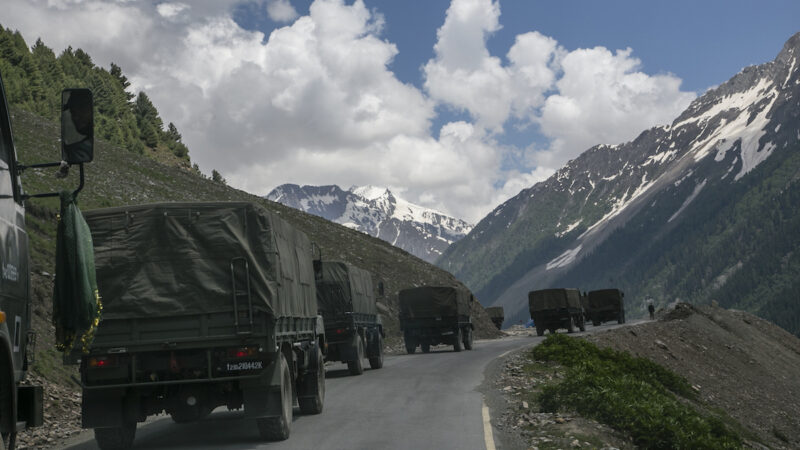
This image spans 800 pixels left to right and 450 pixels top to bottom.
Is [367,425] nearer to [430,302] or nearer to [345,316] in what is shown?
[345,316]

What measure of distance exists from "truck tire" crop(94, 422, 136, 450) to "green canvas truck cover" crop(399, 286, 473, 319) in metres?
27.0

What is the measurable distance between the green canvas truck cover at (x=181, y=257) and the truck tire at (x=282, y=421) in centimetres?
89

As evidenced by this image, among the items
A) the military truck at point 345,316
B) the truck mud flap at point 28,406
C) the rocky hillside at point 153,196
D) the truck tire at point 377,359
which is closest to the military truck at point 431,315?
the truck tire at point 377,359

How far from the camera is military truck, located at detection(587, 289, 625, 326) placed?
6644cm

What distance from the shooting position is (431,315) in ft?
126

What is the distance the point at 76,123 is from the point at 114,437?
20.8ft

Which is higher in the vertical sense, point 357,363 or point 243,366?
point 357,363

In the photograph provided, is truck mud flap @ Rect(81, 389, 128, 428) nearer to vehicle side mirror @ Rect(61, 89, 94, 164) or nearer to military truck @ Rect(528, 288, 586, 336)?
vehicle side mirror @ Rect(61, 89, 94, 164)

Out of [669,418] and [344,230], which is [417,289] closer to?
[669,418]

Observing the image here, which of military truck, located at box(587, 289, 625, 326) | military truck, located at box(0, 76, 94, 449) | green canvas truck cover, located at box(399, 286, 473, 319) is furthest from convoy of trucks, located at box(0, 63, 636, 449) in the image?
military truck, located at box(587, 289, 625, 326)

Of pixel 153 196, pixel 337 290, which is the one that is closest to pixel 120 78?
pixel 153 196

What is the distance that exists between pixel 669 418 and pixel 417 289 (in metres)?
24.8

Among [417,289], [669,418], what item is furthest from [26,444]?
[417,289]

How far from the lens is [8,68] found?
7794cm
